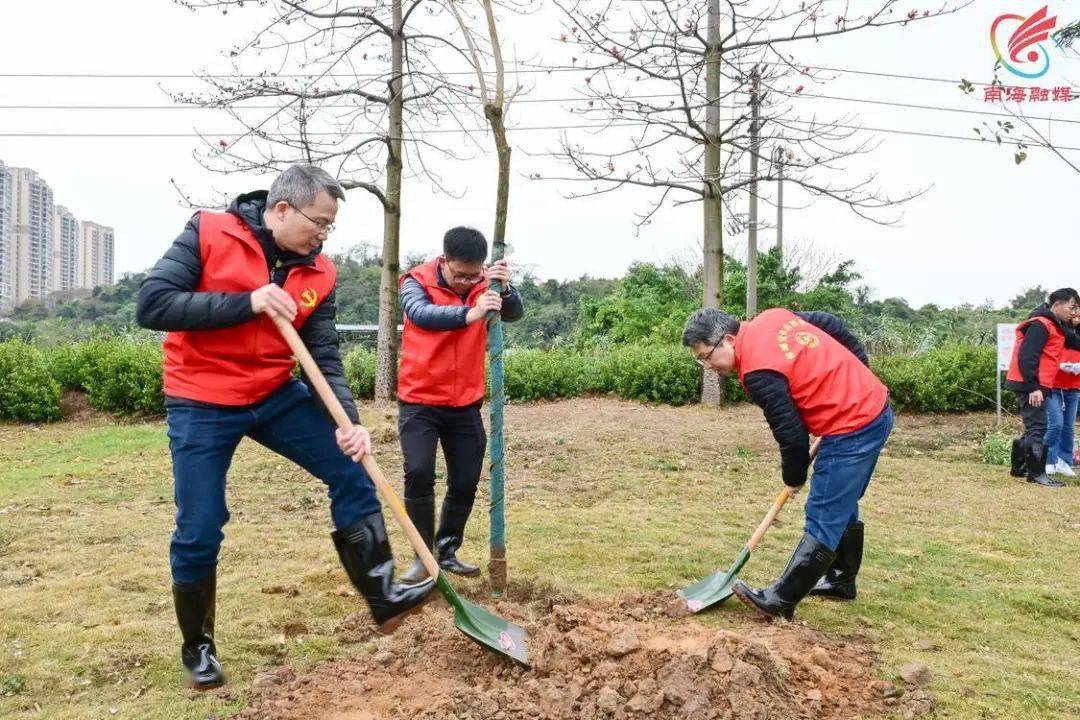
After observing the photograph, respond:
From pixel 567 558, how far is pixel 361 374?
9.49 meters

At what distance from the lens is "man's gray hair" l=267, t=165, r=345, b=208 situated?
302cm

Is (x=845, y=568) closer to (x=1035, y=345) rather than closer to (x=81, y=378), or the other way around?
(x=1035, y=345)

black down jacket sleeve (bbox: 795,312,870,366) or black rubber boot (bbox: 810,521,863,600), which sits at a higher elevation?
black down jacket sleeve (bbox: 795,312,870,366)

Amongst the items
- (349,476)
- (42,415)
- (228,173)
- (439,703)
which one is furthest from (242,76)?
(439,703)

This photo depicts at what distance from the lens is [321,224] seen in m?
3.07

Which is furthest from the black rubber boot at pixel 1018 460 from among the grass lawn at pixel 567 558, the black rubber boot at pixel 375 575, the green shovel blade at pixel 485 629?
the black rubber boot at pixel 375 575

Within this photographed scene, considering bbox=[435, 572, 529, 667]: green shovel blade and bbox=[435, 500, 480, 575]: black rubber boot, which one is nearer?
bbox=[435, 572, 529, 667]: green shovel blade

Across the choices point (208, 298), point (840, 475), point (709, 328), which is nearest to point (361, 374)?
point (709, 328)


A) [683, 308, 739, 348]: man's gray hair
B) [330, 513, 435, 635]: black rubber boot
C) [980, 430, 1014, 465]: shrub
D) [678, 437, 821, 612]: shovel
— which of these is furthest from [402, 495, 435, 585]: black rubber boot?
[980, 430, 1014, 465]: shrub

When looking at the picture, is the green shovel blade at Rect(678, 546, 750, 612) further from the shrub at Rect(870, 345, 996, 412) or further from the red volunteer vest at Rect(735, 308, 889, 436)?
the shrub at Rect(870, 345, 996, 412)

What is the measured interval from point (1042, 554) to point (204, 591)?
520cm

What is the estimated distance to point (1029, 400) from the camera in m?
8.22

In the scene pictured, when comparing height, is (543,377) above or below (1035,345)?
below

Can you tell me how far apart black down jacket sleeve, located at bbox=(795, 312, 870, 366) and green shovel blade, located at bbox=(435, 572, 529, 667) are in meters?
2.14
